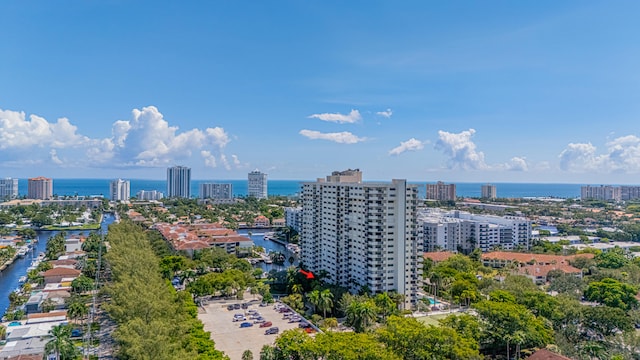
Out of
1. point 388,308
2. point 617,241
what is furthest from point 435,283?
point 617,241

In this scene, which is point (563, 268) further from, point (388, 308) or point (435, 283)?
point (388, 308)

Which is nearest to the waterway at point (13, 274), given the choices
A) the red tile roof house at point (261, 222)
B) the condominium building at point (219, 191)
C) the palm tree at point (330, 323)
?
the palm tree at point (330, 323)

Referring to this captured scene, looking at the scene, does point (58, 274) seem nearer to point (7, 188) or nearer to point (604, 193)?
point (7, 188)

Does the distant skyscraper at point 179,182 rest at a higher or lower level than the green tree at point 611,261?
higher

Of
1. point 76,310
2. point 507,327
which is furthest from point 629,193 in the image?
point 76,310

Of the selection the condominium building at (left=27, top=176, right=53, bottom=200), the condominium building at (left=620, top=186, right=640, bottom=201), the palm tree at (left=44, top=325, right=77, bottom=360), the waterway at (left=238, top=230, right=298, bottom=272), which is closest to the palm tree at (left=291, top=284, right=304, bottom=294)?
the waterway at (left=238, top=230, right=298, bottom=272)

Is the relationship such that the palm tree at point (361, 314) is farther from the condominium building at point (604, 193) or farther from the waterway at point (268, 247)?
the condominium building at point (604, 193)

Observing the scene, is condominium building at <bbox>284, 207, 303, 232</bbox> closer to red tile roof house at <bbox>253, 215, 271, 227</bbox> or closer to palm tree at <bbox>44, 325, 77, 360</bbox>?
red tile roof house at <bbox>253, 215, 271, 227</bbox>
